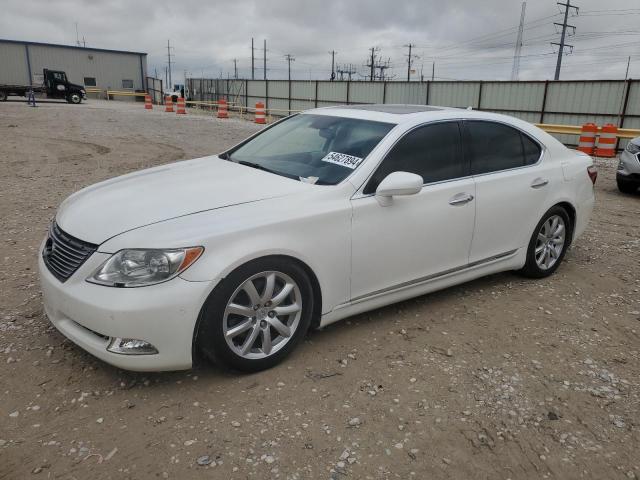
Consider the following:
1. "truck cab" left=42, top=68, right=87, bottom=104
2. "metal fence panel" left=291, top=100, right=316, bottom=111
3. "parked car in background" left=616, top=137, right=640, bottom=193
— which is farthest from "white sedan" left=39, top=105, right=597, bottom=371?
"truck cab" left=42, top=68, right=87, bottom=104

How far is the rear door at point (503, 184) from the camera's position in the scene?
4.13 m

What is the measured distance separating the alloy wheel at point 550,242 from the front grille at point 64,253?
3.70 meters

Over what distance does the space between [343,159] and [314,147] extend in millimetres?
435

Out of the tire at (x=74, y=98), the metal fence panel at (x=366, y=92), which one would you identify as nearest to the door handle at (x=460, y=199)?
the metal fence panel at (x=366, y=92)

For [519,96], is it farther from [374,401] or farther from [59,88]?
[59,88]

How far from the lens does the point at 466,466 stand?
8.20ft

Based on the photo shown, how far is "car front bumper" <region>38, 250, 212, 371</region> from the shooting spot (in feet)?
8.80

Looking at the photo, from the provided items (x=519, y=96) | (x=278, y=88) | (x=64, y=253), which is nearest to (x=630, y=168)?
(x=64, y=253)

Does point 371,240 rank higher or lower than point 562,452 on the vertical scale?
higher

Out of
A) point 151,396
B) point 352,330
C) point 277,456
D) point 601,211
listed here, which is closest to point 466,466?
point 277,456

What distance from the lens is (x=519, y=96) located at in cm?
2153

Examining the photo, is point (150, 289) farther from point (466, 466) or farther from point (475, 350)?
point (475, 350)

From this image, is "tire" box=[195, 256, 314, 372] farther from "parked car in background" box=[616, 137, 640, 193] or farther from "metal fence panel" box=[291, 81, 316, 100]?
"metal fence panel" box=[291, 81, 316, 100]

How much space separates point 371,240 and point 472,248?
109cm
